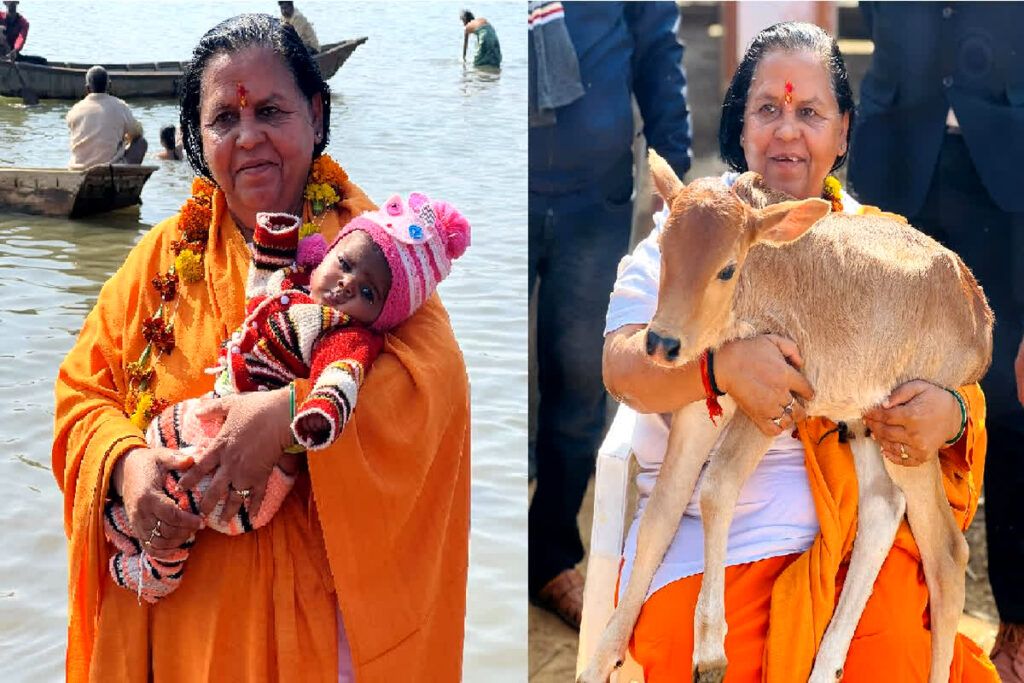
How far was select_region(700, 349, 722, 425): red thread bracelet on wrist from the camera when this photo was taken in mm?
2533

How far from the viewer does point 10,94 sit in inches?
770

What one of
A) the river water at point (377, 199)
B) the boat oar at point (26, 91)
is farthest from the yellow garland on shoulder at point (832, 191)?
the boat oar at point (26, 91)

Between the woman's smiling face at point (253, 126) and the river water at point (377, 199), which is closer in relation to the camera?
the woman's smiling face at point (253, 126)

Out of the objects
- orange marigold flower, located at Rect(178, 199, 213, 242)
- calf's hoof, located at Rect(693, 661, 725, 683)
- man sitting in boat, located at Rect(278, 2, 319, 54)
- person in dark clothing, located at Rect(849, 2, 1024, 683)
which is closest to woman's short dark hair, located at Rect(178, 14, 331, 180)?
orange marigold flower, located at Rect(178, 199, 213, 242)

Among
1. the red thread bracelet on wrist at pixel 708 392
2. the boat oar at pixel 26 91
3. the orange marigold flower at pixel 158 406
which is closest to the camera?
the red thread bracelet on wrist at pixel 708 392

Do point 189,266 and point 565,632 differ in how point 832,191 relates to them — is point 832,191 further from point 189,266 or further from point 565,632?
point 565,632

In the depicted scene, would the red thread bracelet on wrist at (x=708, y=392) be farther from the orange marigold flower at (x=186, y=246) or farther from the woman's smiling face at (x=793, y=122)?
the orange marigold flower at (x=186, y=246)

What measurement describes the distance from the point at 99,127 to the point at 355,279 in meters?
10.5

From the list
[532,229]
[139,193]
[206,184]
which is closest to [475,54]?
[139,193]

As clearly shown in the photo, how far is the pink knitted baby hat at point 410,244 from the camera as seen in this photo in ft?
8.80

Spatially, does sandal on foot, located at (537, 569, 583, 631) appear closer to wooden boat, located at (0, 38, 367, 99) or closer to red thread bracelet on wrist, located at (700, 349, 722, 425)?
red thread bracelet on wrist, located at (700, 349, 722, 425)

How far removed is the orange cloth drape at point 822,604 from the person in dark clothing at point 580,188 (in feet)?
5.57

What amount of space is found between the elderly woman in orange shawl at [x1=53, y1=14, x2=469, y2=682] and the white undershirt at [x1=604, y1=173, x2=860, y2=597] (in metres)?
0.41

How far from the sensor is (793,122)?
113 inches
